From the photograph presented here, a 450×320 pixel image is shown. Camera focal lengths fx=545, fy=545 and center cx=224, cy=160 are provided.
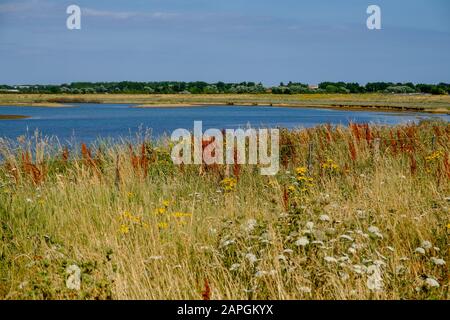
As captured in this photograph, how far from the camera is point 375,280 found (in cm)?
357

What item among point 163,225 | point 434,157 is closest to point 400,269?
point 163,225

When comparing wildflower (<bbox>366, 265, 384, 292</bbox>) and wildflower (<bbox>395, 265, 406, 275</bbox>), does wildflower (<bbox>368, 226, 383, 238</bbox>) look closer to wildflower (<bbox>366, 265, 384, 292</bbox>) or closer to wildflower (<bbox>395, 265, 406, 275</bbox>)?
wildflower (<bbox>395, 265, 406, 275</bbox>)

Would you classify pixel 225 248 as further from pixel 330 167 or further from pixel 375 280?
pixel 330 167

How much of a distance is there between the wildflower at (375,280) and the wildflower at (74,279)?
1.96 meters

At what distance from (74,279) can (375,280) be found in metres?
2.04

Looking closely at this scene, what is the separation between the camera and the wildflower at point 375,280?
3.58m

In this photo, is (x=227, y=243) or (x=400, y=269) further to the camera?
(x=227, y=243)

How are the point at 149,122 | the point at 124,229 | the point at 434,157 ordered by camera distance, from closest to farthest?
1. the point at 124,229
2. the point at 434,157
3. the point at 149,122

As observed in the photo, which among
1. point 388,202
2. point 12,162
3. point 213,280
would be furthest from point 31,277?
point 12,162

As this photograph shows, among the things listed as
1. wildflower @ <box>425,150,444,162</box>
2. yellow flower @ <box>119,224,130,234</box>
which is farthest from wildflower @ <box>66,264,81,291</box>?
wildflower @ <box>425,150,444,162</box>

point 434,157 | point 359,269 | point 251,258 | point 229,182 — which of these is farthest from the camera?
point 434,157

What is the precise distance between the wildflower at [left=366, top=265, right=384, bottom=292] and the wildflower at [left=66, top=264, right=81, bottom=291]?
77.3 inches

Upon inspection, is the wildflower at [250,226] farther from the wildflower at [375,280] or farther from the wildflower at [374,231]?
the wildflower at [375,280]
